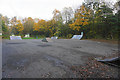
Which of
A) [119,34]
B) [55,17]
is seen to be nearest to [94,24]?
[119,34]

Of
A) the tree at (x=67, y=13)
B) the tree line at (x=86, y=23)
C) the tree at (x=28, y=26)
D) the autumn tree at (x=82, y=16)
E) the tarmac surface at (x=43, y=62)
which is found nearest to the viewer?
the tarmac surface at (x=43, y=62)

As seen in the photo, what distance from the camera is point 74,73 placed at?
190 cm

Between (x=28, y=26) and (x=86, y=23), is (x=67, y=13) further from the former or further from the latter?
(x=28, y=26)

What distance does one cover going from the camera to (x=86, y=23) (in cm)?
1391

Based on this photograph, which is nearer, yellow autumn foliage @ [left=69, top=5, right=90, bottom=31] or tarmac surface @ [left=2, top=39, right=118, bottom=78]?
tarmac surface @ [left=2, top=39, right=118, bottom=78]

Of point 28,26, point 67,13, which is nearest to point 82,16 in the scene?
point 67,13

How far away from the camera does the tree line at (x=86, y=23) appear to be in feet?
34.2

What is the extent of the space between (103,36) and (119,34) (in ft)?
8.24

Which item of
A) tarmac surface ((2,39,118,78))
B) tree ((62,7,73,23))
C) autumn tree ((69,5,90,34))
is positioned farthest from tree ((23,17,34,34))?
tarmac surface ((2,39,118,78))

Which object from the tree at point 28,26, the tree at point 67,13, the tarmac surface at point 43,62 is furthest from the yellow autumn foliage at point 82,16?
the tree at point 28,26

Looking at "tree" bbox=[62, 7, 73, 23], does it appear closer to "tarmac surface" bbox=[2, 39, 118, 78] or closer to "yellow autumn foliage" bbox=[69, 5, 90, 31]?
"yellow autumn foliage" bbox=[69, 5, 90, 31]

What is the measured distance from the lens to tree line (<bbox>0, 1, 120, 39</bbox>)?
10430mm

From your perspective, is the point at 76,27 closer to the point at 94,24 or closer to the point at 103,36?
the point at 94,24

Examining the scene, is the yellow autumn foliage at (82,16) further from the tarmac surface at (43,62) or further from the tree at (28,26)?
the tree at (28,26)
